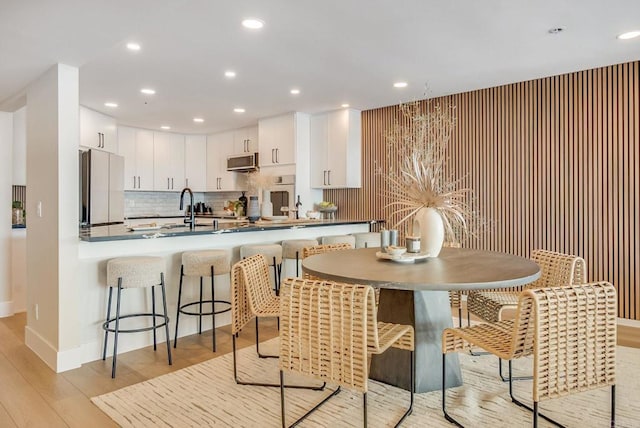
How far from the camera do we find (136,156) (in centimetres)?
703

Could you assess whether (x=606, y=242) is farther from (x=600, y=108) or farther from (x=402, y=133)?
(x=402, y=133)

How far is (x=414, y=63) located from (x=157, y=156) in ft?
16.7

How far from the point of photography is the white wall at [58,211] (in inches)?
115

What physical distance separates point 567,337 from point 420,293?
865 millimetres

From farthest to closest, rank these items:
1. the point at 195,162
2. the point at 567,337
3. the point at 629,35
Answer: the point at 195,162, the point at 629,35, the point at 567,337

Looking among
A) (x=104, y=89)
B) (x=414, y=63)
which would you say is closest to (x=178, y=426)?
(x=414, y=63)

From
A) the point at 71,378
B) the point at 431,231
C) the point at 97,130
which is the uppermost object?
the point at 97,130

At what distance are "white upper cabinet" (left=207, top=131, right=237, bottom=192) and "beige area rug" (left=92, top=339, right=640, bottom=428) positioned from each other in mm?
→ 4974

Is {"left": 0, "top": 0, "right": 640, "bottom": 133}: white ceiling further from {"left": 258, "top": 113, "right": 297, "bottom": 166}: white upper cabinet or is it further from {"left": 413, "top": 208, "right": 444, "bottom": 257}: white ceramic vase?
{"left": 413, "top": 208, "right": 444, "bottom": 257}: white ceramic vase

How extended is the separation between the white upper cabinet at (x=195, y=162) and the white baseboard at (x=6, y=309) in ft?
12.2

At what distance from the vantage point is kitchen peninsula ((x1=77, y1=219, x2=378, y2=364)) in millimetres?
3084

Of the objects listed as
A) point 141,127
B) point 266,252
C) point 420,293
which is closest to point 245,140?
point 141,127

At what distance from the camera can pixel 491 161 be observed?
189 inches

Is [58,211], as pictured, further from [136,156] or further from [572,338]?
[136,156]
